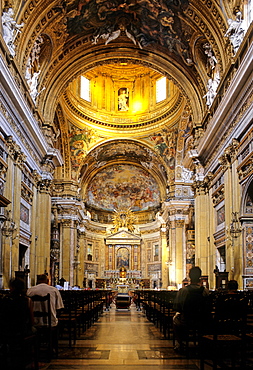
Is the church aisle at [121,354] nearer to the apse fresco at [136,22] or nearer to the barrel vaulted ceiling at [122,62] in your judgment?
the barrel vaulted ceiling at [122,62]

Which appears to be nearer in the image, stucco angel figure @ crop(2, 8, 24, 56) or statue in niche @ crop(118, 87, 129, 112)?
stucco angel figure @ crop(2, 8, 24, 56)

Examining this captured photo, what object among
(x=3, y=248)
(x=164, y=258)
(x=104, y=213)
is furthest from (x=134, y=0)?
(x=104, y=213)

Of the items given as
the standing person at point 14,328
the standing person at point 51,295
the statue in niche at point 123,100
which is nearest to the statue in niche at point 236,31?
the standing person at point 51,295

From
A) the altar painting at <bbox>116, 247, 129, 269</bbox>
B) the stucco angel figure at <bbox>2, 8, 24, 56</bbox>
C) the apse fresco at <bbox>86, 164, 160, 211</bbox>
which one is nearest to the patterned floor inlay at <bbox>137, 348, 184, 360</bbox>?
the stucco angel figure at <bbox>2, 8, 24, 56</bbox>

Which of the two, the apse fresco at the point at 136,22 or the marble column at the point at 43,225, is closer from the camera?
the apse fresco at the point at 136,22

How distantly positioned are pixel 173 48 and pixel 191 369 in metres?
17.0

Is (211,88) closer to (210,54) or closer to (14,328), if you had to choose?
(210,54)

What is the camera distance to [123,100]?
34.2 m

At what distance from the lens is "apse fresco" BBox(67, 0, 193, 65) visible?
1850cm

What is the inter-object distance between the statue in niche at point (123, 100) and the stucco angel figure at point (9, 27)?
1926 centimetres

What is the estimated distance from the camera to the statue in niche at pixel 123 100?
111 ft

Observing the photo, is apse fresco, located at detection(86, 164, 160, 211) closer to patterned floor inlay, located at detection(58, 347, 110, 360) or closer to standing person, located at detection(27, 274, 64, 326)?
patterned floor inlay, located at detection(58, 347, 110, 360)

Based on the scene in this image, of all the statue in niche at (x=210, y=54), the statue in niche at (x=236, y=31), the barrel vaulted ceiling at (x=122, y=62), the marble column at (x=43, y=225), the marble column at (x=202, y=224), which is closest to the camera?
the statue in niche at (x=236, y=31)

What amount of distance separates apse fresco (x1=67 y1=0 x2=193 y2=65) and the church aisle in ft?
41.6
